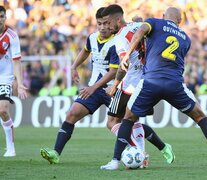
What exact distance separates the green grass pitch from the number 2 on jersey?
1.43m

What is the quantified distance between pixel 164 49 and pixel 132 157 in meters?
1.44

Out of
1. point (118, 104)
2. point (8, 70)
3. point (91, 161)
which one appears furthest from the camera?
point (8, 70)

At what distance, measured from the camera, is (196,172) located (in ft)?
30.1

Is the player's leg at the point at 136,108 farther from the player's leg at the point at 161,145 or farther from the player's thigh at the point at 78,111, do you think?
the player's thigh at the point at 78,111

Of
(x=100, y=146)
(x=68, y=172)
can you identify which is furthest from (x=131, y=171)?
(x=100, y=146)

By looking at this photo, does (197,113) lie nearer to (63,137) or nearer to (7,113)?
(63,137)

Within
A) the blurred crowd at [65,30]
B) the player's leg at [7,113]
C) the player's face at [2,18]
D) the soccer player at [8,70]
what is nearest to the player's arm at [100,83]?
the soccer player at [8,70]

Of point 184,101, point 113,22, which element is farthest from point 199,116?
point 113,22

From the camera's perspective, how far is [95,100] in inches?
425

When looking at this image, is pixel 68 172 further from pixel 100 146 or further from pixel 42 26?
pixel 42 26

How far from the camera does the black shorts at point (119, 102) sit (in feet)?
33.2

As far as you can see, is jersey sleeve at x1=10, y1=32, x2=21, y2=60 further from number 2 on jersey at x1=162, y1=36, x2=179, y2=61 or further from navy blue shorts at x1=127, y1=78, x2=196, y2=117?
number 2 on jersey at x1=162, y1=36, x2=179, y2=61

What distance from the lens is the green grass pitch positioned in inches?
347

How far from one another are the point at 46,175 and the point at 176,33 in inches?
93.9
